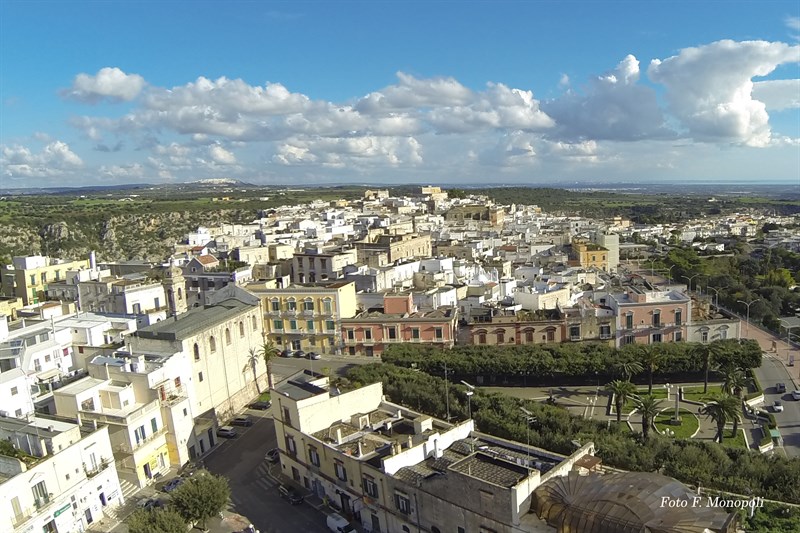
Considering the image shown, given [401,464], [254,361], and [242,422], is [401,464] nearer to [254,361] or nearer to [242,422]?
[242,422]

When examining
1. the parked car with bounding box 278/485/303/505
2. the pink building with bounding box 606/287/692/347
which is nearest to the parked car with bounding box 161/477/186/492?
the parked car with bounding box 278/485/303/505

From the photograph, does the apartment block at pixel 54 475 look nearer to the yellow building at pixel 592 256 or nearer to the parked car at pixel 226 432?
the parked car at pixel 226 432

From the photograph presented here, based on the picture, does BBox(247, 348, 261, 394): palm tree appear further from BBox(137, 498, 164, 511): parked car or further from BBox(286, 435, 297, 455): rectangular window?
BBox(137, 498, 164, 511): parked car

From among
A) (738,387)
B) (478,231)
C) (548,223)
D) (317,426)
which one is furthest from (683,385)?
(548,223)

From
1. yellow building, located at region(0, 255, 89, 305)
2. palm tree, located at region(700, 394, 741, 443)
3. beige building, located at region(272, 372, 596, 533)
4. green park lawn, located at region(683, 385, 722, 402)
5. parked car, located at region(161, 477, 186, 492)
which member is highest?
yellow building, located at region(0, 255, 89, 305)

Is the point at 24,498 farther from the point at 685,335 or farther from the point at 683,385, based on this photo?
the point at 685,335
